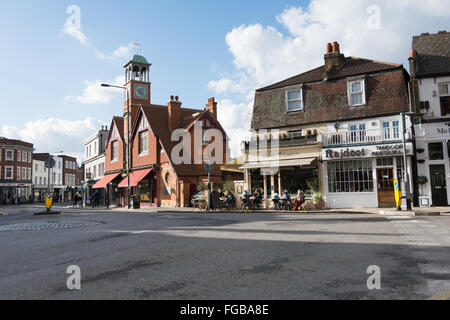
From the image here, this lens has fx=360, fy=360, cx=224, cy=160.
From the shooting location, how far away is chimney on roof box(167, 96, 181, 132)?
33.2 metres

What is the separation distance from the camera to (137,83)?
40125 millimetres

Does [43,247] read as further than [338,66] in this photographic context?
No

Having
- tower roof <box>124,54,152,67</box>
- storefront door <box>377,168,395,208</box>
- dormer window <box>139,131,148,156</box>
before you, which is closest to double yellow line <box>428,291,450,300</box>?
storefront door <box>377,168,395,208</box>

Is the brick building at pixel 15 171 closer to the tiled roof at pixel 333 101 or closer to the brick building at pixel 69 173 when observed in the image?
the brick building at pixel 69 173

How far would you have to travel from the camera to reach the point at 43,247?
27.8 ft

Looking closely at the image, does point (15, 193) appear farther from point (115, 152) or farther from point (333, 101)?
point (333, 101)

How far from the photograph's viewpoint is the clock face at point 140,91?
39.9 m

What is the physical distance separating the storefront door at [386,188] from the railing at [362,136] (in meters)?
1.90

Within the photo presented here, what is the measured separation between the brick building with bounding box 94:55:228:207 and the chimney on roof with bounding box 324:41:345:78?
11887 mm

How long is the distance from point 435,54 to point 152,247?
71.7 feet

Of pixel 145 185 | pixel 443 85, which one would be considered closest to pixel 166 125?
pixel 145 185
